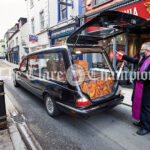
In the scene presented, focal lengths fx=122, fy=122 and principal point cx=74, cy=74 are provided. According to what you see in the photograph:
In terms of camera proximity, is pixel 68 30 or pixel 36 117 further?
pixel 68 30

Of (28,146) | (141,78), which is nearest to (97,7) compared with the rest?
(141,78)

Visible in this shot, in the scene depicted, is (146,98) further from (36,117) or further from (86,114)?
(36,117)

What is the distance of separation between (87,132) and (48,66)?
2150 mm

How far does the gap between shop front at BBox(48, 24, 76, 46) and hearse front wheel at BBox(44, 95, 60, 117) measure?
675 centimetres

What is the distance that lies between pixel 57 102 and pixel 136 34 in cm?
669

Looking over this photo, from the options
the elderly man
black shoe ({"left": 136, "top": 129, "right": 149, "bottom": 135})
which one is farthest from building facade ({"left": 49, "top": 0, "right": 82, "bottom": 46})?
black shoe ({"left": 136, "top": 129, "right": 149, "bottom": 135})

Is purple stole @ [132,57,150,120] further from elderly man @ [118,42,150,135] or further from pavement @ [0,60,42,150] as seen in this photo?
pavement @ [0,60,42,150]

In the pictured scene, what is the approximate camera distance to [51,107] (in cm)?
358

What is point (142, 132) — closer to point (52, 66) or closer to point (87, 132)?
point (87, 132)

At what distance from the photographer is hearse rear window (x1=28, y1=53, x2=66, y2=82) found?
3176mm

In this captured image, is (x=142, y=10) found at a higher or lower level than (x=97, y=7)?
lower

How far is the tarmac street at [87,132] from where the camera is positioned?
2.44m

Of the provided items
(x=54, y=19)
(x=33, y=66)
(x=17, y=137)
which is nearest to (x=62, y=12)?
(x=54, y=19)

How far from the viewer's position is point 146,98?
268cm
